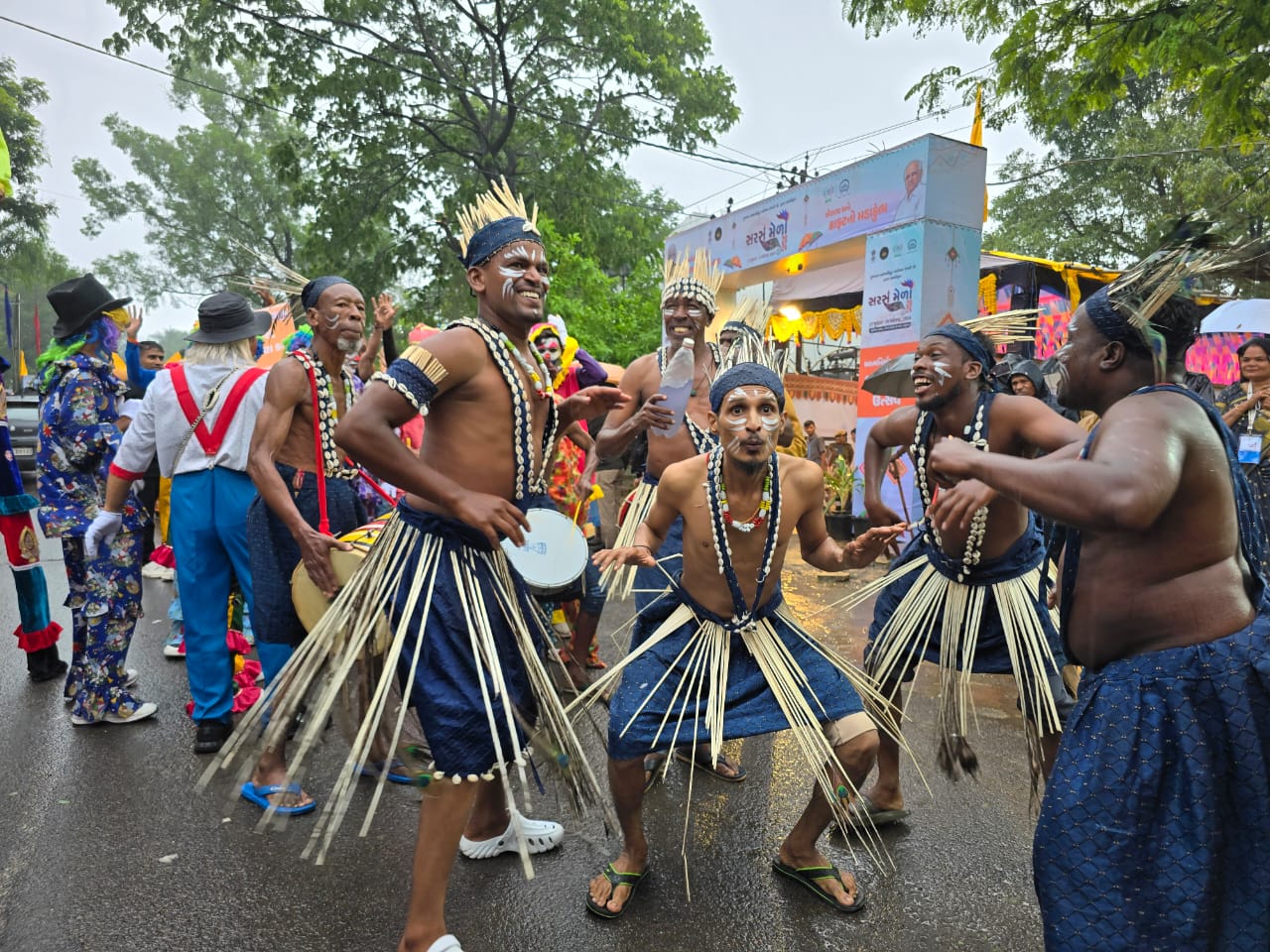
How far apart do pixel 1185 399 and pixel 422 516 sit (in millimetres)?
1856

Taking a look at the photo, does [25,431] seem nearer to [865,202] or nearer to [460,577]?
[865,202]

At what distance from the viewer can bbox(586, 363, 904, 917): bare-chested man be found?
2.57 metres

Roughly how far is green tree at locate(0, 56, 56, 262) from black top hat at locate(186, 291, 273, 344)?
66.7 feet

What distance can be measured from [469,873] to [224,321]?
2.64 metres

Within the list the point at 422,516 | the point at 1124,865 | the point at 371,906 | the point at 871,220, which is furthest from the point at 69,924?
the point at 871,220

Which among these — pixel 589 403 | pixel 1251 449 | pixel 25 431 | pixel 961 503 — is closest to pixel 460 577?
pixel 589 403

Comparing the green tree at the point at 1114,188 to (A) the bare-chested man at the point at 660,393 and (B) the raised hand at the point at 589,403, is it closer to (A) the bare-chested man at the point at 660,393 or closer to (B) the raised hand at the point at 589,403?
(A) the bare-chested man at the point at 660,393

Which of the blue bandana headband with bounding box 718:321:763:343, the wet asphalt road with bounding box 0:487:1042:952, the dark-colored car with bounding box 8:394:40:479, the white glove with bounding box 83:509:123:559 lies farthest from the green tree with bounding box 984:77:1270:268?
the dark-colored car with bounding box 8:394:40:479

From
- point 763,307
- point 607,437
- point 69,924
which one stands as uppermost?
point 763,307

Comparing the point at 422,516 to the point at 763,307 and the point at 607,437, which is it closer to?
the point at 607,437

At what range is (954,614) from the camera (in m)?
3.06

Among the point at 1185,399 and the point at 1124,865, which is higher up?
the point at 1185,399

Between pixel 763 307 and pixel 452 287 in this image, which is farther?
pixel 452 287

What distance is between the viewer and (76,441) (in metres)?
4.27
